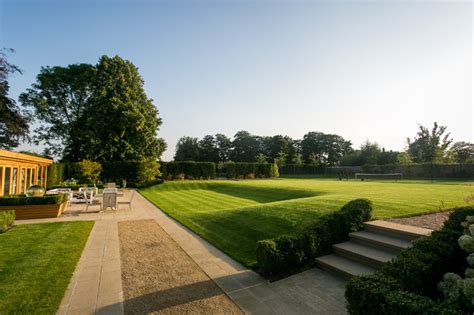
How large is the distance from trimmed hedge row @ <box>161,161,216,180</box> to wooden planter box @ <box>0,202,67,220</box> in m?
19.8

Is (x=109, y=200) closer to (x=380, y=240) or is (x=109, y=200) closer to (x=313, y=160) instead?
(x=380, y=240)

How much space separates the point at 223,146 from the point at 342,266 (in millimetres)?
68561

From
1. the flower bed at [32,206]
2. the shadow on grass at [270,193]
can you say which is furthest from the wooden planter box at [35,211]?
the shadow on grass at [270,193]

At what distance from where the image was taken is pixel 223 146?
72688 millimetres

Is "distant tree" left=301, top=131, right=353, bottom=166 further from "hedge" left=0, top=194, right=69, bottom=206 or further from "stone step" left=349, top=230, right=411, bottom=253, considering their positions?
"stone step" left=349, top=230, right=411, bottom=253

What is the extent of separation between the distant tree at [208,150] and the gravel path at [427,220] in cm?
6109

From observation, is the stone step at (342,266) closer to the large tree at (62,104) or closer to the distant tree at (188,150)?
the large tree at (62,104)

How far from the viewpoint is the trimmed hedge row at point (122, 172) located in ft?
81.6

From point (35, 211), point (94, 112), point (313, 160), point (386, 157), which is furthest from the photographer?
point (313, 160)

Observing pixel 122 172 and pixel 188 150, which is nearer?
pixel 122 172

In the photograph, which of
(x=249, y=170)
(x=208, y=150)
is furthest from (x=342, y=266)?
(x=208, y=150)

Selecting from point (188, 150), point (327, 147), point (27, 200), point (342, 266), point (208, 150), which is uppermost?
point (327, 147)

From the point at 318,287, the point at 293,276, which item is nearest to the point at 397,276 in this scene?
the point at 318,287

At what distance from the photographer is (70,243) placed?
649 cm
